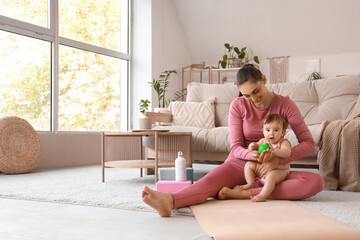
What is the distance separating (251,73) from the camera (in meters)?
2.00

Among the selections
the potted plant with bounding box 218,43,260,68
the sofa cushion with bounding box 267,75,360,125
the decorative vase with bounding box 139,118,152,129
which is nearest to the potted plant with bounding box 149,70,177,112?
the potted plant with bounding box 218,43,260,68

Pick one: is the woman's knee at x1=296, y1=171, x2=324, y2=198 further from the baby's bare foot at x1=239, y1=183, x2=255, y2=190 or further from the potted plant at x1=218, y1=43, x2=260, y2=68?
the potted plant at x1=218, y1=43, x2=260, y2=68

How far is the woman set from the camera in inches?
77.5

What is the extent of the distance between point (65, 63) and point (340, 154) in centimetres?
348

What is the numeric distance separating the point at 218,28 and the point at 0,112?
4.14m

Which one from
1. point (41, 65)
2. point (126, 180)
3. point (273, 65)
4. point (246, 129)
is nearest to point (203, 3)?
point (273, 65)

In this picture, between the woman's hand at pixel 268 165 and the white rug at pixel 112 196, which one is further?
the woman's hand at pixel 268 165

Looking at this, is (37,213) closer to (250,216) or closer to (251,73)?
(250,216)

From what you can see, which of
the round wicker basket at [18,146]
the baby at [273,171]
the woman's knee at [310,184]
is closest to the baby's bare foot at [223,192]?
the baby at [273,171]

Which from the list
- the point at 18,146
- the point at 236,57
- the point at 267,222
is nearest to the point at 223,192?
the point at 267,222

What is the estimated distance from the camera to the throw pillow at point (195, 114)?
3.62 metres

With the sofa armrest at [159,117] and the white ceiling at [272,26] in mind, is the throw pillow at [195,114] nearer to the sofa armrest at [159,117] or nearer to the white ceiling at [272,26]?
the sofa armrest at [159,117]

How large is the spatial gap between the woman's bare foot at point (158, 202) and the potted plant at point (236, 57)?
5.34m

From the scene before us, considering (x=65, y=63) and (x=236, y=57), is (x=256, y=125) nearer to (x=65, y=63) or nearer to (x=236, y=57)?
(x=65, y=63)
